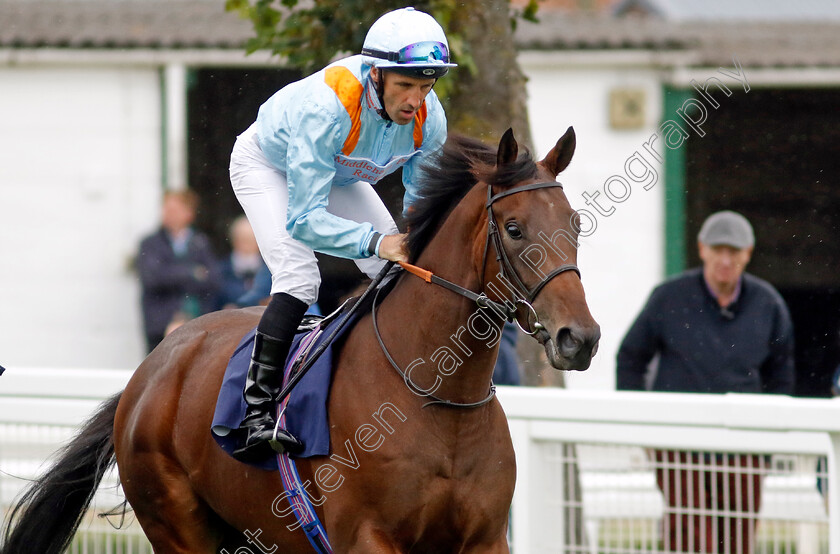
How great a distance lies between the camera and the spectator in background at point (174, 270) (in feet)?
28.7

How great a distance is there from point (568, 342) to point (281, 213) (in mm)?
1272

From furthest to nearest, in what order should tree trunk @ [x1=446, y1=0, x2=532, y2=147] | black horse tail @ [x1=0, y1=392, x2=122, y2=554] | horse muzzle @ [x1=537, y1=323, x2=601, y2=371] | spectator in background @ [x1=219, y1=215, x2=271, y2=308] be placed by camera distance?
spectator in background @ [x1=219, y1=215, x2=271, y2=308] → tree trunk @ [x1=446, y1=0, x2=532, y2=147] → black horse tail @ [x1=0, y1=392, x2=122, y2=554] → horse muzzle @ [x1=537, y1=323, x2=601, y2=371]

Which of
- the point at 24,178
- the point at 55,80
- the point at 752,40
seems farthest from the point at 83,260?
the point at 752,40

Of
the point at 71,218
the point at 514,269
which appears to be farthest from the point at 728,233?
the point at 71,218

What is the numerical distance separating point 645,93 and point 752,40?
165 cm

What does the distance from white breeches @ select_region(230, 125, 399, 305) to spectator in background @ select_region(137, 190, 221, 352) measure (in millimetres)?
4894

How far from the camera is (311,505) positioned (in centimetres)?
350

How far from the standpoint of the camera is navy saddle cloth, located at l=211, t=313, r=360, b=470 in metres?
3.44

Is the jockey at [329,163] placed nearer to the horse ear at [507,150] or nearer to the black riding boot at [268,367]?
the black riding boot at [268,367]

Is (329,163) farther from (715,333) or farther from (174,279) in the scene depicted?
(174,279)

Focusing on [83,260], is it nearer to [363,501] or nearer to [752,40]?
[752,40]

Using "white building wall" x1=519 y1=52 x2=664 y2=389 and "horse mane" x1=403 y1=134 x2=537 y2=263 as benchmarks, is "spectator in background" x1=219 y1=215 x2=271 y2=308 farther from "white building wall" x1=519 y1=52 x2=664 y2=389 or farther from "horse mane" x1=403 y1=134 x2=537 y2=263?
"horse mane" x1=403 y1=134 x2=537 y2=263

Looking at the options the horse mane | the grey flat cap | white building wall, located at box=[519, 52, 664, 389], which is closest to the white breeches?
the horse mane

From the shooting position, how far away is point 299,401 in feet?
11.5
